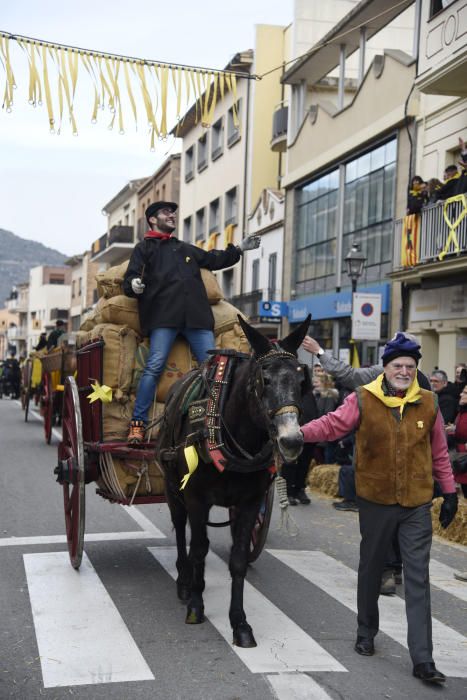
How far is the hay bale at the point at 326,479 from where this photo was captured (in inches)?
443

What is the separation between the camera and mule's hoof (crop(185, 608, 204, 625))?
5311 millimetres

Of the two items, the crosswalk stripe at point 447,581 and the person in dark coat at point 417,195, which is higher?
the person in dark coat at point 417,195

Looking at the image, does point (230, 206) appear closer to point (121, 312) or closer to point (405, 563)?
point (121, 312)

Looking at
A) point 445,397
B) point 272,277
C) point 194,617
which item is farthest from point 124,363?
point 272,277

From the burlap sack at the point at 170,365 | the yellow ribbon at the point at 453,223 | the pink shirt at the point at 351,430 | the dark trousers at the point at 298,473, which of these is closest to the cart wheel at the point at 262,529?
the burlap sack at the point at 170,365

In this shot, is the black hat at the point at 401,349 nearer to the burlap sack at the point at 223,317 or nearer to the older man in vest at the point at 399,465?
the older man in vest at the point at 399,465

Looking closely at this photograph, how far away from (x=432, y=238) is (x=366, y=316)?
2.22m

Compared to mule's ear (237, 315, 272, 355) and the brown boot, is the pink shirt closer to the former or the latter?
mule's ear (237, 315, 272, 355)

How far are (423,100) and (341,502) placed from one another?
11097 mm

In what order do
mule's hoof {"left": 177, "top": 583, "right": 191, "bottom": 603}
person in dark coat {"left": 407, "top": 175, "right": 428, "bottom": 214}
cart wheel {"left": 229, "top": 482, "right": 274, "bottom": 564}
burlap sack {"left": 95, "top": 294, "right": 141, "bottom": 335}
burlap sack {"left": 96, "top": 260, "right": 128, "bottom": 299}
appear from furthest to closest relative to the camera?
person in dark coat {"left": 407, "top": 175, "right": 428, "bottom": 214} < burlap sack {"left": 96, "top": 260, "right": 128, "bottom": 299} < burlap sack {"left": 95, "top": 294, "right": 141, "bottom": 335} < cart wheel {"left": 229, "top": 482, "right": 274, "bottom": 564} < mule's hoof {"left": 177, "top": 583, "right": 191, "bottom": 603}

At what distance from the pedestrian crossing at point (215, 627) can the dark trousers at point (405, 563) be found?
0.31 meters

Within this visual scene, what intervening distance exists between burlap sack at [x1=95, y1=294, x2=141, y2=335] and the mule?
1381 millimetres

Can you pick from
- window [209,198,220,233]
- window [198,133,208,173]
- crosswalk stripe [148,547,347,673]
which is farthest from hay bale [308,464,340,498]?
window [198,133,208,173]

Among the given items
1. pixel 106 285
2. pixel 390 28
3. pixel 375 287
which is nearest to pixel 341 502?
pixel 106 285
